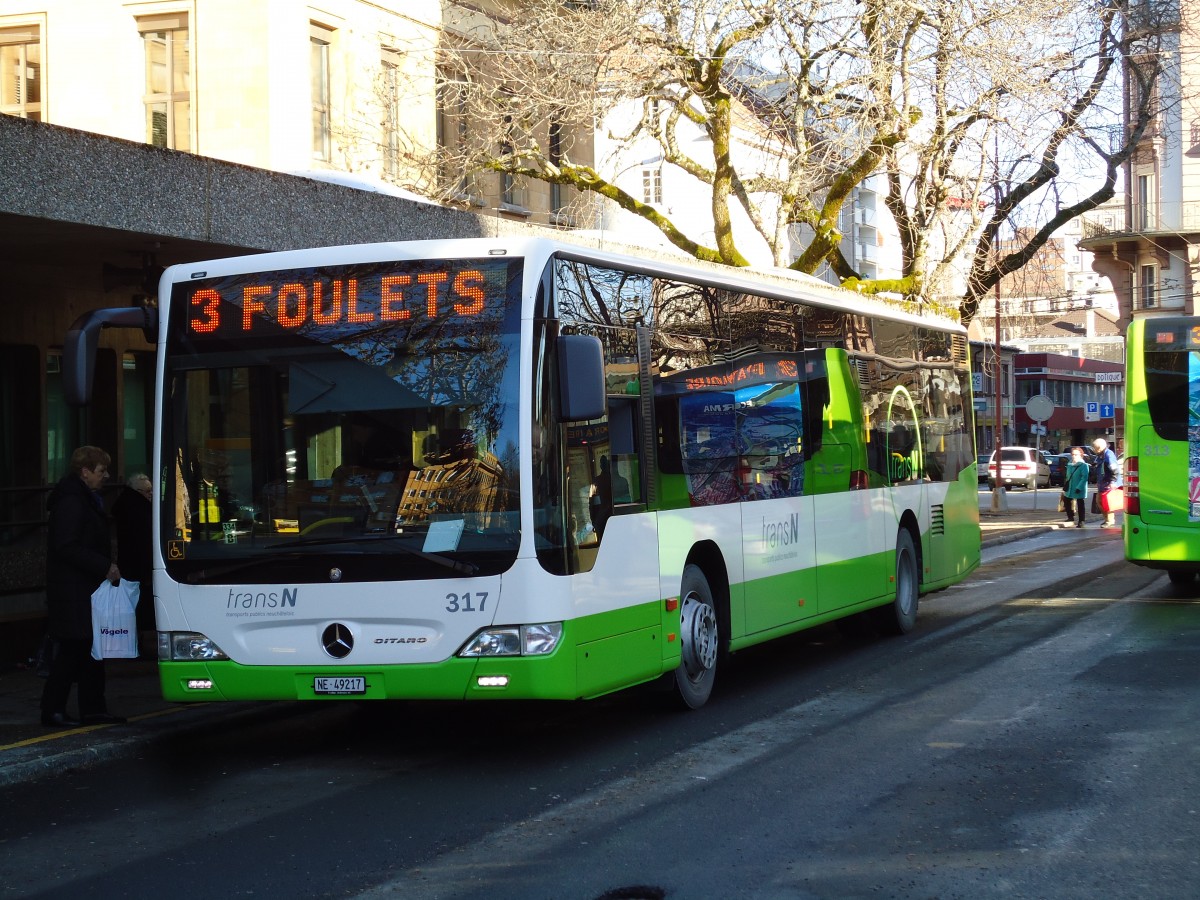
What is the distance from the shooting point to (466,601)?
823 cm

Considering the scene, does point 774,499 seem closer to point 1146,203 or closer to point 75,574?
point 75,574

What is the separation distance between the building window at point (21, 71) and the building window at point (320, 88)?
4235 mm

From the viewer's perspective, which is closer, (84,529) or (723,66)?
(84,529)

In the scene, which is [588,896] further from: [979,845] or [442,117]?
[442,117]

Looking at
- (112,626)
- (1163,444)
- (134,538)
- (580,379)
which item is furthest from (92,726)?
(1163,444)


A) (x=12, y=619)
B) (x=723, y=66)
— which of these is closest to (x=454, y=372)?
(x=12, y=619)

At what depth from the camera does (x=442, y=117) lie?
1043 inches


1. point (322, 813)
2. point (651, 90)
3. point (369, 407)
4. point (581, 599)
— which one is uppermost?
point (651, 90)

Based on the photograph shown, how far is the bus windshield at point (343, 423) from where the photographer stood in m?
8.28

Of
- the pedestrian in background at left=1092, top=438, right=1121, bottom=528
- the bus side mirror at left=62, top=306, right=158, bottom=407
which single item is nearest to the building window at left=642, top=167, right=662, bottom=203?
the pedestrian in background at left=1092, top=438, right=1121, bottom=528

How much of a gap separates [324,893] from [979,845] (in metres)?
2.72

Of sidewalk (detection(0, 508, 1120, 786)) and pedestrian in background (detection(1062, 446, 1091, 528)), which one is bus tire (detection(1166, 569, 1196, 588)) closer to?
sidewalk (detection(0, 508, 1120, 786))

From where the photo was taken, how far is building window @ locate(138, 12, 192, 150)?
931 inches

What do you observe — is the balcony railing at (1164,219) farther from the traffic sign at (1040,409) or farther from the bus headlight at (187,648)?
the bus headlight at (187,648)
